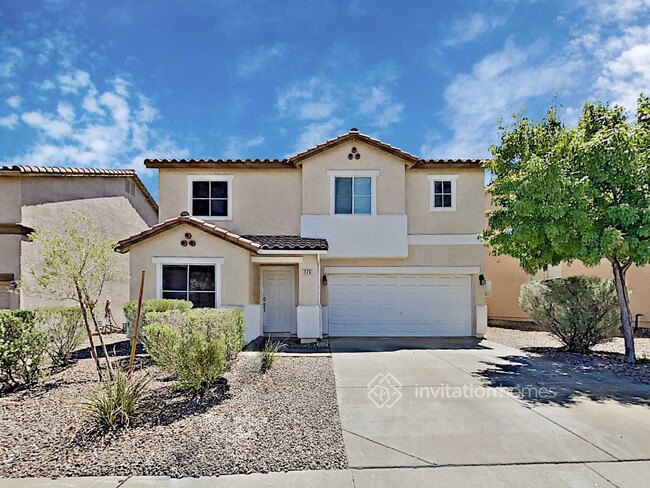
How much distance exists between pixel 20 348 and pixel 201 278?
19.4 feet

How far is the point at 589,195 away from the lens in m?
9.88

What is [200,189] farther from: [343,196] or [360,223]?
Result: [360,223]

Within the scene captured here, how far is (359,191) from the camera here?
1568cm

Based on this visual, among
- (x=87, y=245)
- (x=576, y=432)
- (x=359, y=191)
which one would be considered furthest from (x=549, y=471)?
A: (x=359, y=191)

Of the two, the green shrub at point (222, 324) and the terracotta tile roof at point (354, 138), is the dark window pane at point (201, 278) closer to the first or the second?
the green shrub at point (222, 324)

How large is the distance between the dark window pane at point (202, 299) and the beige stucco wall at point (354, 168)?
188 inches

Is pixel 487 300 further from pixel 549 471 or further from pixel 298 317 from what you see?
pixel 549 471

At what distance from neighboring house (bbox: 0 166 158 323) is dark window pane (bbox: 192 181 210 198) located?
402 centimetres

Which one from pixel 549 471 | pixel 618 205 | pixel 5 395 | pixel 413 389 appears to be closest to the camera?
pixel 549 471

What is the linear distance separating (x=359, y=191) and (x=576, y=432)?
11.1m

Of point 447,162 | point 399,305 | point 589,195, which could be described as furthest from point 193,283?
point 589,195

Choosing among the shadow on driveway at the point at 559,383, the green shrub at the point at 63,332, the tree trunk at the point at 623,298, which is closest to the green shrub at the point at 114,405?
the green shrub at the point at 63,332

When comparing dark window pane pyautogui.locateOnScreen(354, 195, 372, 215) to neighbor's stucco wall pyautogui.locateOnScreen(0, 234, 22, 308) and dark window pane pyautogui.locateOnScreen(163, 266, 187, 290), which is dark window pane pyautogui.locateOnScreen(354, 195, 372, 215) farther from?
neighbor's stucco wall pyautogui.locateOnScreen(0, 234, 22, 308)

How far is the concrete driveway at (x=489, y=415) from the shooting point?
5188mm
